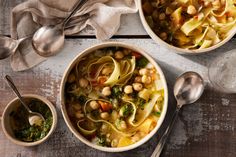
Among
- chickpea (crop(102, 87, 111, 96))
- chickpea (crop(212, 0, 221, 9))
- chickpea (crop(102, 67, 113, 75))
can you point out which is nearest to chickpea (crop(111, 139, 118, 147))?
chickpea (crop(102, 87, 111, 96))

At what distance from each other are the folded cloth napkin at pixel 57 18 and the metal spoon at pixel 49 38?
0.25ft

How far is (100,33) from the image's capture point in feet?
8.39

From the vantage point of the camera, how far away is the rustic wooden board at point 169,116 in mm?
2570

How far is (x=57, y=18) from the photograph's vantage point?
→ 8.56 ft

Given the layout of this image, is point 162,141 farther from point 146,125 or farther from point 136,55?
point 136,55

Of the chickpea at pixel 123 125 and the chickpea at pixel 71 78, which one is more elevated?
the chickpea at pixel 71 78

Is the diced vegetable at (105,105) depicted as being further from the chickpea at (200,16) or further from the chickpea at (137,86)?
the chickpea at (200,16)

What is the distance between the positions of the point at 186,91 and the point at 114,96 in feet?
1.25

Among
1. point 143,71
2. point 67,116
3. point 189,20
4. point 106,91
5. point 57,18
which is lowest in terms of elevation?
point 67,116

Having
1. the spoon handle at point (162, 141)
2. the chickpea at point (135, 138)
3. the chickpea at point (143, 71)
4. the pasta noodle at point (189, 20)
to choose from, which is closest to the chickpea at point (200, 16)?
the pasta noodle at point (189, 20)

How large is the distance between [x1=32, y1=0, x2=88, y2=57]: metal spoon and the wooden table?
0.10 m

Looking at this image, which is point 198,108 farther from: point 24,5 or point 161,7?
point 24,5

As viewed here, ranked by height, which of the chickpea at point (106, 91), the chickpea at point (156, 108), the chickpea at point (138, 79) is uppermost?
the chickpea at point (138, 79)

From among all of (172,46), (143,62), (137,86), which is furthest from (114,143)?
(172,46)
